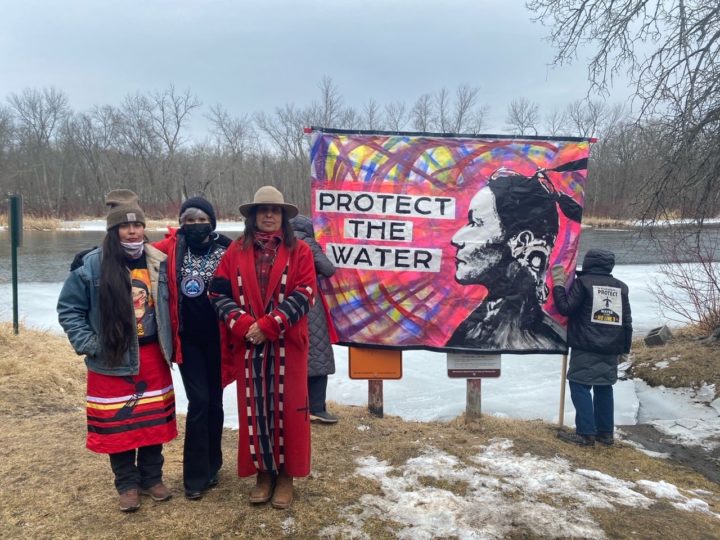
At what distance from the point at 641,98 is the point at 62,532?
7.07 meters

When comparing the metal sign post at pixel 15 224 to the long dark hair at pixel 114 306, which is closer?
the long dark hair at pixel 114 306

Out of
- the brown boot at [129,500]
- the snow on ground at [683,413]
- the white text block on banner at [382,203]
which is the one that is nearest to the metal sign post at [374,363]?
the white text block on banner at [382,203]

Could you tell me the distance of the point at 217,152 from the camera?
208 feet

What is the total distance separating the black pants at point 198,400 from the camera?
309cm

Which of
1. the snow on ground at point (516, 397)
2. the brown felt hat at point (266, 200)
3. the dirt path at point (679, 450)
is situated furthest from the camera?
the snow on ground at point (516, 397)

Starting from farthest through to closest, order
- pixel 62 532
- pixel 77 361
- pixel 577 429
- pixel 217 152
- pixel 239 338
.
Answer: pixel 217 152 → pixel 77 361 → pixel 577 429 → pixel 239 338 → pixel 62 532

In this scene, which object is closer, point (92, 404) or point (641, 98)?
point (92, 404)

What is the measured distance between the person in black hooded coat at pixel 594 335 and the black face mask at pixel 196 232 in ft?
9.90

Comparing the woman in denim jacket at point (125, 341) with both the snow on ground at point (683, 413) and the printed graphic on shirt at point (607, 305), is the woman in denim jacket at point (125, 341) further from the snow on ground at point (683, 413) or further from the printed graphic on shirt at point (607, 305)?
the snow on ground at point (683, 413)

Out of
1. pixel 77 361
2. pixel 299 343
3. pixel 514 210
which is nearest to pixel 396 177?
pixel 514 210

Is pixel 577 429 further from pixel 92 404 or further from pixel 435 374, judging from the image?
pixel 92 404

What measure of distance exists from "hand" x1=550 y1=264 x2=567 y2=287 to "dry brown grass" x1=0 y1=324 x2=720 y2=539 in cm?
136

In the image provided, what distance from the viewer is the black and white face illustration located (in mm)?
4527

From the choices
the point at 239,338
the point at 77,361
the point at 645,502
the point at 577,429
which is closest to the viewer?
the point at 239,338
